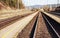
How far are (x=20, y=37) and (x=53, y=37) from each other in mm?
2435

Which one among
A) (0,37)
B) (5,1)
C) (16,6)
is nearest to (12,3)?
(16,6)

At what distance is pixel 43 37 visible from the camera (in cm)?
1350

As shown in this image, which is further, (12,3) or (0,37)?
(12,3)

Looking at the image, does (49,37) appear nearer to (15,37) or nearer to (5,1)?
(15,37)

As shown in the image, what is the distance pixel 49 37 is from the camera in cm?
1330

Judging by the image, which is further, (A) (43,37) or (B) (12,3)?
(B) (12,3)

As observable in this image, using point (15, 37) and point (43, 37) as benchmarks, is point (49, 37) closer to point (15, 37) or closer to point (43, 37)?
point (43, 37)

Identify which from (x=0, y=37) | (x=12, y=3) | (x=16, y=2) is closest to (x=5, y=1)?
(x=12, y=3)

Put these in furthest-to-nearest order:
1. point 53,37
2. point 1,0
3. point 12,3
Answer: point 12,3, point 1,0, point 53,37

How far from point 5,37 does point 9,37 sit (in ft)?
0.95

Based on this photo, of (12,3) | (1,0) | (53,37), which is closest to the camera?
(53,37)

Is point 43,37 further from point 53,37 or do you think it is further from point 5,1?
point 5,1

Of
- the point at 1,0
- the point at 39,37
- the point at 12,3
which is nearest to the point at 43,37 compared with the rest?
the point at 39,37

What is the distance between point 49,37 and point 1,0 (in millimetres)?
66496
